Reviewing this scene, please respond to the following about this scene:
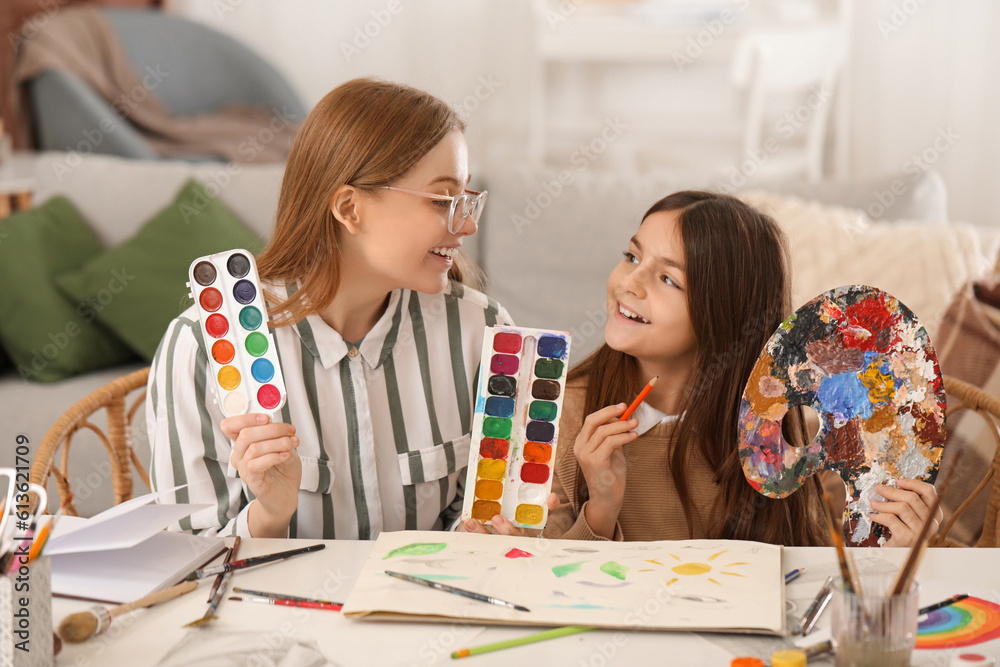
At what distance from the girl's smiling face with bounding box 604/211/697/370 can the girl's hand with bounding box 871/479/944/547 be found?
0.35m

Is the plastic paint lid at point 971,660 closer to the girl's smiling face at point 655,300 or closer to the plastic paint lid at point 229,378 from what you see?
the girl's smiling face at point 655,300

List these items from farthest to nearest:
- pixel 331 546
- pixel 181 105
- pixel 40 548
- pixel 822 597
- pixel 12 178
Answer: pixel 181 105, pixel 12 178, pixel 331 546, pixel 822 597, pixel 40 548

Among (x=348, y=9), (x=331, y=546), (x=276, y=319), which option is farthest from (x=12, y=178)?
(x=331, y=546)

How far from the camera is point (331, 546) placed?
39.5 inches

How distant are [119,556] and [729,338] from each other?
2.67 feet

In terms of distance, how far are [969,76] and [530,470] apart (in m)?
3.29

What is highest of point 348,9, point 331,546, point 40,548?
point 348,9

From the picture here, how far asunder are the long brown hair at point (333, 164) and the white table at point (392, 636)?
1.38 ft

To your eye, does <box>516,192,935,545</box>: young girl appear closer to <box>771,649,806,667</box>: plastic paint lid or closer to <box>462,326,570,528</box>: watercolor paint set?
<box>462,326,570,528</box>: watercolor paint set

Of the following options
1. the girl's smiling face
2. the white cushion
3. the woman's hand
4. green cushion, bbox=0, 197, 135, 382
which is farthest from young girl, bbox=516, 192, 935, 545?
green cushion, bbox=0, 197, 135, 382

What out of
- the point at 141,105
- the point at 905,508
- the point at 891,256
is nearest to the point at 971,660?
the point at 905,508

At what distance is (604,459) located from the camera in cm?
112

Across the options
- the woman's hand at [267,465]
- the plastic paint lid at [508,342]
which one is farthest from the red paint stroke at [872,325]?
the woman's hand at [267,465]

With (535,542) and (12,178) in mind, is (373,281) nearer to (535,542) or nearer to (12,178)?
(535,542)
